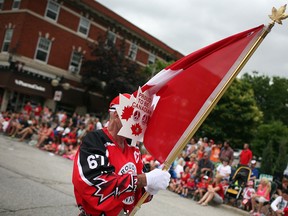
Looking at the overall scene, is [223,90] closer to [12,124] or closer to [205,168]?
[205,168]

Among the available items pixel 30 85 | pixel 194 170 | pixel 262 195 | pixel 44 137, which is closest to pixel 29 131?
pixel 44 137

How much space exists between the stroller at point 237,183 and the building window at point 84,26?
20.7 m

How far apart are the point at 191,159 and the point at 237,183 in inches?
94.1

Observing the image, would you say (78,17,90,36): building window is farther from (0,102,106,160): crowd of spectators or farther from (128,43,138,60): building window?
(0,102,106,160): crowd of spectators

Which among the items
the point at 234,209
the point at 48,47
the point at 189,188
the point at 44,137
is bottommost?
the point at 234,209

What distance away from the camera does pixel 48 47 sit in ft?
89.4

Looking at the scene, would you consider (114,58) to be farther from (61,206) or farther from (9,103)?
(61,206)

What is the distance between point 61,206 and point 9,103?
20744mm

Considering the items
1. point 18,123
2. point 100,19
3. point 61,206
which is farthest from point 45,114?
point 61,206

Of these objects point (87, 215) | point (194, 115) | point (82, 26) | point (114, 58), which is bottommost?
point (87, 215)

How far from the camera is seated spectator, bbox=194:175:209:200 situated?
12.0 m

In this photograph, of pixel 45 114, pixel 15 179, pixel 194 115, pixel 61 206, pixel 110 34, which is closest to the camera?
pixel 194 115

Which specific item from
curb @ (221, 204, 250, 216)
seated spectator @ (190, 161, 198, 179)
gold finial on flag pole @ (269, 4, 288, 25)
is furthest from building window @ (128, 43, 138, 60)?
gold finial on flag pole @ (269, 4, 288, 25)

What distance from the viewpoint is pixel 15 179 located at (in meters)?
8.05
